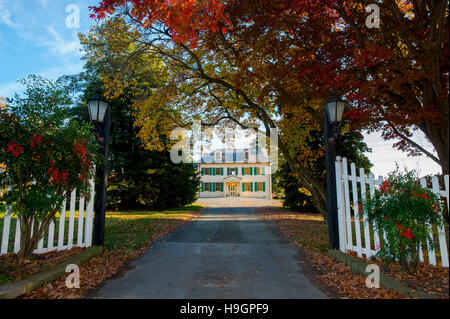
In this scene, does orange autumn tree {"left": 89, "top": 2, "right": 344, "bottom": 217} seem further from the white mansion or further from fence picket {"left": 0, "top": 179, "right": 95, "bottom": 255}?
the white mansion

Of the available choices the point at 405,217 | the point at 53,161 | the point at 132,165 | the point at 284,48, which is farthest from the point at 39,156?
the point at 132,165

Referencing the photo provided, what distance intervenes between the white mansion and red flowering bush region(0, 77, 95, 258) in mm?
33203

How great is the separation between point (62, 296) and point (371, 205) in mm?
4308

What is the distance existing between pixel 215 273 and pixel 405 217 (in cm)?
274

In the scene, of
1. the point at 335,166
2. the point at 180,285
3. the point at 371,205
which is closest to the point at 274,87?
the point at 335,166

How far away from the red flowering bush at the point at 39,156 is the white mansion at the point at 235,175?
1307 inches

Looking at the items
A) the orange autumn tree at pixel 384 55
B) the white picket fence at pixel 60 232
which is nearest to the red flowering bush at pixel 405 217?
the orange autumn tree at pixel 384 55

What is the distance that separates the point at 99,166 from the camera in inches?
208

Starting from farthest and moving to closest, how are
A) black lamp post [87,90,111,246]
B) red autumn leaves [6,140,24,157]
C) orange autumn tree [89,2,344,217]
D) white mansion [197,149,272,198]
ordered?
white mansion [197,149,272,198]
orange autumn tree [89,2,344,217]
black lamp post [87,90,111,246]
red autumn leaves [6,140,24,157]

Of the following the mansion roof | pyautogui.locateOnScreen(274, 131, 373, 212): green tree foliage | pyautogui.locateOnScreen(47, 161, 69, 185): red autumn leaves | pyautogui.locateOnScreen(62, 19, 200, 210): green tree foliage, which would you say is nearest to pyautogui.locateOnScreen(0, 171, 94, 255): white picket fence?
pyautogui.locateOnScreen(47, 161, 69, 185): red autumn leaves

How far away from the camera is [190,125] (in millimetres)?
11641

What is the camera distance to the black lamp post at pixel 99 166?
5.26m

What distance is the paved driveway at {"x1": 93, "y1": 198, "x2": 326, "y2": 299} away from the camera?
3.21 meters
